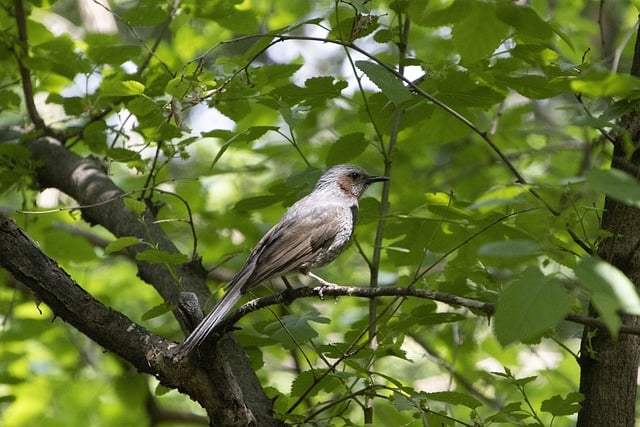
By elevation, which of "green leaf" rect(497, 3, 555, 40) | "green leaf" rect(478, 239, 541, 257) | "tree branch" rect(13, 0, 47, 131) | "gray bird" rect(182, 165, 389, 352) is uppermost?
"tree branch" rect(13, 0, 47, 131)

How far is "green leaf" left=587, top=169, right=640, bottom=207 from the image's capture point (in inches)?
66.6

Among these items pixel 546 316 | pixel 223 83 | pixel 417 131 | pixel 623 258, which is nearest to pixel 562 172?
pixel 417 131

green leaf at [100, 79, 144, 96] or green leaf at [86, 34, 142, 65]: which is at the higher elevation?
green leaf at [86, 34, 142, 65]

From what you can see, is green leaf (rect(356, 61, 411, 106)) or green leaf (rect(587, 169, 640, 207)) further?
green leaf (rect(356, 61, 411, 106))

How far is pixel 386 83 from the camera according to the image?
9.01ft

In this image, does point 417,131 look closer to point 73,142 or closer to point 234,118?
point 234,118

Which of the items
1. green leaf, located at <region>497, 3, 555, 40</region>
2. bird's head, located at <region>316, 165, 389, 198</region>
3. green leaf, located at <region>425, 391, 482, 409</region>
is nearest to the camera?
green leaf, located at <region>497, 3, 555, 40</region>

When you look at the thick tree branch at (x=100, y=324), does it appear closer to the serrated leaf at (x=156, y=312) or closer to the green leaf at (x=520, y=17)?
the serrated leaf at (x=156, y=312)

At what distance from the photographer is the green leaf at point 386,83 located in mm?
2723

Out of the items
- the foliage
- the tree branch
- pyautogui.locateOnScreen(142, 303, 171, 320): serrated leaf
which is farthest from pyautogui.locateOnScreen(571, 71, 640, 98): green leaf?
the tree branch

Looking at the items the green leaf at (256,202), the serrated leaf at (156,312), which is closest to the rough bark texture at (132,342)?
the serrated leaf at (156,312)

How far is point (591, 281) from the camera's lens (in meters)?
1.71

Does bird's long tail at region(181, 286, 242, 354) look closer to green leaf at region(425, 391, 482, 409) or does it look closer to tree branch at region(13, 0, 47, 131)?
green leaf at region(425, 391, 482, 409)

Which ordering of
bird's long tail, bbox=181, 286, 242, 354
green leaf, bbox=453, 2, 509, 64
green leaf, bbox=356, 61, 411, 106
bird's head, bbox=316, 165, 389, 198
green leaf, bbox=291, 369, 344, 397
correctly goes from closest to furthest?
green leaf, bbox=453, 2, 509, 64 < green leaf, bbox=356, 61, 411, 106 < bird's long tail, bbox=181, 286, 242, 354 < green leaf, bbox=291, 369, 344, 397 < bird's head, bbox=316, 165, 389, 198
